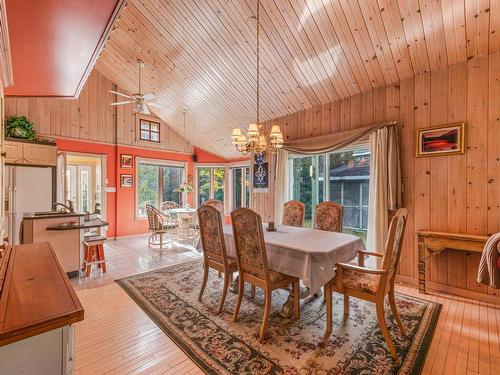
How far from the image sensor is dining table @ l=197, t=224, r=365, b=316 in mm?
2064

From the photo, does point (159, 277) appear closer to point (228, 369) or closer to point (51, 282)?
point (228, 369)

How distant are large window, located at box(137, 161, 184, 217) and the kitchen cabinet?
6.66 feet

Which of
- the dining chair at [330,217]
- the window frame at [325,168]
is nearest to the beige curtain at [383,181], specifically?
the window frame at [325,168]

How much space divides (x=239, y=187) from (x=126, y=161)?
131 inches

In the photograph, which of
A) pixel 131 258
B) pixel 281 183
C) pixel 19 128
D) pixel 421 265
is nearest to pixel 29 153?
pixel 19 128

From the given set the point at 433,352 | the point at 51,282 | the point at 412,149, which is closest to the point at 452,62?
the point at 412,149

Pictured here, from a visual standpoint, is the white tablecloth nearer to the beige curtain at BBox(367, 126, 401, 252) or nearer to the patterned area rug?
the patterned area rug

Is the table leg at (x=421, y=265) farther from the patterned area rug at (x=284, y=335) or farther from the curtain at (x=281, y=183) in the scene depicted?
the curtain at (x=281, y=183)

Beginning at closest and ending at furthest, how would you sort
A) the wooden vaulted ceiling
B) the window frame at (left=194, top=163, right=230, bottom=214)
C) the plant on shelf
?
the wooden vaulted ceiling, the plant on shelf, the window frame at (left=194, top=163, right=230, bottom=214)

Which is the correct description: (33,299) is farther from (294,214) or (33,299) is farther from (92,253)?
(294,214)

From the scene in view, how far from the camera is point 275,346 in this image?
2.04 meters

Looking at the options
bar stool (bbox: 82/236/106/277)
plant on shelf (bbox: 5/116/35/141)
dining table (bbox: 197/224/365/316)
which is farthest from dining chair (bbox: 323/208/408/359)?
plant on shelf (bbox: 5/116/35/141)

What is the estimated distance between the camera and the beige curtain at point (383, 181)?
3.42 meters

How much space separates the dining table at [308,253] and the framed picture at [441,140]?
5.62 ft
